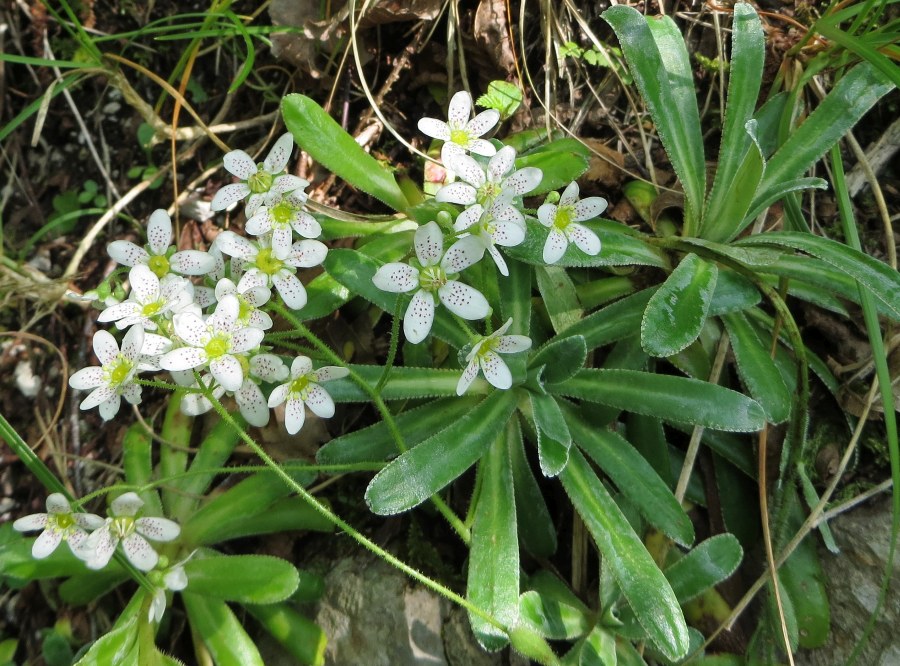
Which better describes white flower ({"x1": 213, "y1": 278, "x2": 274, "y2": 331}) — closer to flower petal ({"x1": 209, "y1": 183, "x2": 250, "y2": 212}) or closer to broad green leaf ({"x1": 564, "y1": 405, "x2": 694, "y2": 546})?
flower petal ({"x1": 209, "y1": 183, "x2": 250, "y2": 212})

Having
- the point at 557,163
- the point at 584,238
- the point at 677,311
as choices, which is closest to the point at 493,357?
the point at 584,238

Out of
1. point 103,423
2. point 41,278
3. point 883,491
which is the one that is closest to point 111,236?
point 41,278

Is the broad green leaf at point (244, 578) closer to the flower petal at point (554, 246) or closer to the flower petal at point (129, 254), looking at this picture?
the flower petal at point (129, 254)

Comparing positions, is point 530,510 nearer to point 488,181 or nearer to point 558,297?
point 558,297

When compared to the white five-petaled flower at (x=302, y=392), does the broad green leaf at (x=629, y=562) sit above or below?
below

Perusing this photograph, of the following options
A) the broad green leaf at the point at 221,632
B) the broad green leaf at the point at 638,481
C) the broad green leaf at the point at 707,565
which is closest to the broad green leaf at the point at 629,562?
the broad green leaf at the point at 638,481

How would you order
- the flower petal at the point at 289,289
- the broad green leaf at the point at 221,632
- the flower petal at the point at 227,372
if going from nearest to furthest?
the flower petal at the point at 227,372 → the flower petal at the point at 289,289 → the broad green leaf at the point at 221,632

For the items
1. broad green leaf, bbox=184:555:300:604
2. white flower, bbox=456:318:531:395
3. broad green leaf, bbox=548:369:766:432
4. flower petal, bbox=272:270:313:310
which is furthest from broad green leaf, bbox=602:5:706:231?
broad green leaf, bbox=184:555:300:604

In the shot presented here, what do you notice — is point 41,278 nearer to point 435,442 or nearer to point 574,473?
point 435,442
